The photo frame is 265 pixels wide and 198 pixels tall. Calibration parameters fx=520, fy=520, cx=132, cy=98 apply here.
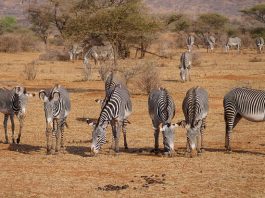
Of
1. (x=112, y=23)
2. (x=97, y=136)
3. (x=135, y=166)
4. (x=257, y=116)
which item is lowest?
(x=135, y=166)

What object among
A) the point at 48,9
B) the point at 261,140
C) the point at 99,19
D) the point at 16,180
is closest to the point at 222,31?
the point at 48,9

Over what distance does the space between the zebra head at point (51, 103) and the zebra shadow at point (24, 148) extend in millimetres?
1080

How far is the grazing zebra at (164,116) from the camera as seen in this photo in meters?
12.1

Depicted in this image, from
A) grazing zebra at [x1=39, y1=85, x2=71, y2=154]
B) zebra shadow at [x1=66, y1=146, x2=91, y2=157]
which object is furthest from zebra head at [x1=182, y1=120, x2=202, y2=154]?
grazing zebra at [x1=39, y1=85, x2=71, y2=154]

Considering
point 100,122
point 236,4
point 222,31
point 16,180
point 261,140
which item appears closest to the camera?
point 16,180

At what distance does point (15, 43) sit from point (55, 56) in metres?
13.2

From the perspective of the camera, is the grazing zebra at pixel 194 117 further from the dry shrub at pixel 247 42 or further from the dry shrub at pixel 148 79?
the dry shrub at pixel 247 42

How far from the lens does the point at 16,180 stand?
10461 mm

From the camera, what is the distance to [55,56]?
4606 centimetres

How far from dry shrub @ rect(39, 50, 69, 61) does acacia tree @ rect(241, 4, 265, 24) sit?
3093 cm

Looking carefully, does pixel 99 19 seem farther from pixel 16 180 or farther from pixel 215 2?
pixel 215 2

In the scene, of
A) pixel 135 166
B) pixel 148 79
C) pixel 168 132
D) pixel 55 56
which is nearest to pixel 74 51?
pixel 55 56

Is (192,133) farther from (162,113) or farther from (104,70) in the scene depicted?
(104,70)

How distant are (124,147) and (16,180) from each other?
154 inches
